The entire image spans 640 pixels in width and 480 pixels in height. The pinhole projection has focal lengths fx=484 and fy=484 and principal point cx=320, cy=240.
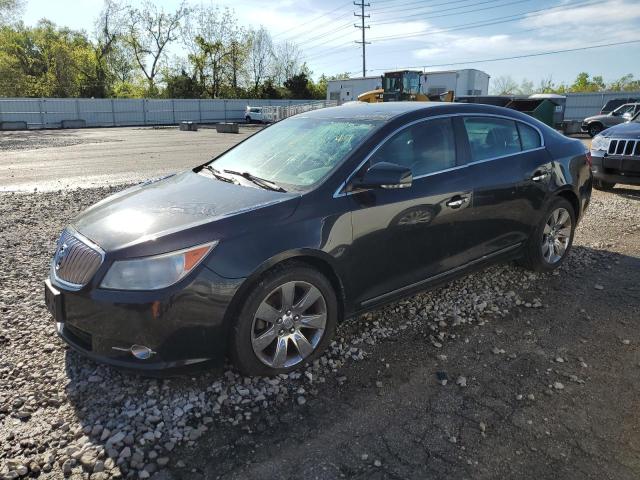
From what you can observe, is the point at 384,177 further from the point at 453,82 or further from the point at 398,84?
the point at 453,82

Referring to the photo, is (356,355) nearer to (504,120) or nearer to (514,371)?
(514,371)

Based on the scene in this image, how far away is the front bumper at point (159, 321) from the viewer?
104 inches

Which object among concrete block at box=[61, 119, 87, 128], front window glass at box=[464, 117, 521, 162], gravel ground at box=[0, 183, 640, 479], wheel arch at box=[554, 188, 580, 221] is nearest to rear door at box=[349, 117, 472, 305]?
front window glass at box=[464, 117, 521, 162]

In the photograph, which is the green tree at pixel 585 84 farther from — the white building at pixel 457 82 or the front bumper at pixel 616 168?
the front bumper at pixel 616 168

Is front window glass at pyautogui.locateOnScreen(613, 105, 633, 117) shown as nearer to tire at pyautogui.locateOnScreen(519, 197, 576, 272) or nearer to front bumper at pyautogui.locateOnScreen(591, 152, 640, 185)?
front bumper at pyautogui.locateOnScreen(591, 152, 640, 185)

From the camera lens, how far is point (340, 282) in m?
Answer: 3.23

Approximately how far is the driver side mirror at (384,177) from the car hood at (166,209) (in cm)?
49

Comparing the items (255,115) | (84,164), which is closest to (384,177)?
(84,164)

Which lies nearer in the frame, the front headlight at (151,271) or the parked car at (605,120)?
the front headlight at (151,271)

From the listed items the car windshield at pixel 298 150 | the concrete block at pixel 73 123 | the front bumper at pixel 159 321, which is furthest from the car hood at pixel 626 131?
the concrete block at pixel 73 123

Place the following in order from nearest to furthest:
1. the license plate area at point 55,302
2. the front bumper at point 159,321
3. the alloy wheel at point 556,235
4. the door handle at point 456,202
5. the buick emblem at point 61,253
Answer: the front bumper at point 159,321
the license plate area at point 55,302
the buick emblem at point 61,253
the door handle at point 456,202
the alloy wheel at point 556,235

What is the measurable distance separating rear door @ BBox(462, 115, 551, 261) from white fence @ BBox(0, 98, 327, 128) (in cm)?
3668

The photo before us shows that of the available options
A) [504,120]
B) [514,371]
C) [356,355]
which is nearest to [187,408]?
[356,355]

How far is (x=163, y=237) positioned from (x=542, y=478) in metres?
2.29
